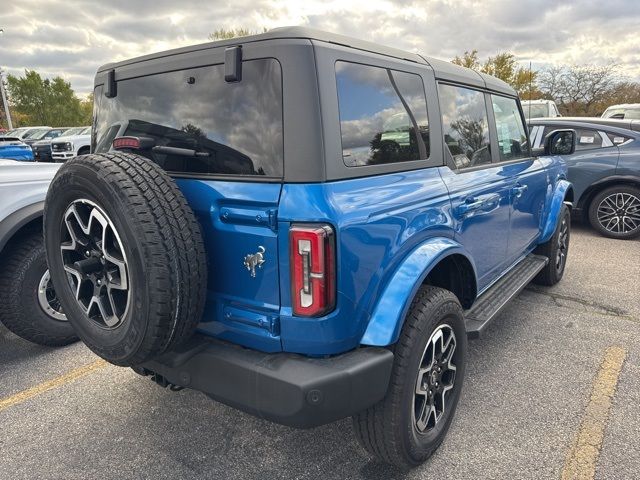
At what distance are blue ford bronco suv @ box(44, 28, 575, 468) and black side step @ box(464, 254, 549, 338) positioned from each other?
12.7 inches

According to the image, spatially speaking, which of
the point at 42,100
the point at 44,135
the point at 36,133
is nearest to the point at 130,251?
the point at 44,135

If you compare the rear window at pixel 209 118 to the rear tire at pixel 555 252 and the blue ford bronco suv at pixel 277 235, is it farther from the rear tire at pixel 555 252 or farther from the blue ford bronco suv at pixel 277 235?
the rear tire at pixel 555 252

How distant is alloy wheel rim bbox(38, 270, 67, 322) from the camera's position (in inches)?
136

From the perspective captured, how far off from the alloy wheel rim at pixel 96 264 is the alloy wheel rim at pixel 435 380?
1360 mm

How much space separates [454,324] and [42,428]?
92.4 inches

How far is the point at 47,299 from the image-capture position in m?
3.51

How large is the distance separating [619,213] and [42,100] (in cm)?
5563

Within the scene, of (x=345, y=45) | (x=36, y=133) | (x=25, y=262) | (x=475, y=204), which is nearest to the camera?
(x=345, y=45)

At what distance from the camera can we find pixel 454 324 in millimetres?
2375

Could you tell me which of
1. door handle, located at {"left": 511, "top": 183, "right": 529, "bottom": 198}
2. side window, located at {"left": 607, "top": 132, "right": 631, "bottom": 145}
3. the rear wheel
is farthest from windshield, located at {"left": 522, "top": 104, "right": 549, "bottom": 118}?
door handle, located at {"left": 511, "top": 183, "right": 529, "bottom": 198}

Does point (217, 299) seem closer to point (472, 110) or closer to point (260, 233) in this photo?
point (260, 233)

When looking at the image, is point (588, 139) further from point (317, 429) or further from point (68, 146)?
point (68, 146)

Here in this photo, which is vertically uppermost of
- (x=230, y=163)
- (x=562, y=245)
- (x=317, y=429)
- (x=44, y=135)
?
(x=44, y=135)

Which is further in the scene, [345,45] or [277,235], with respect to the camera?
[345,45]
